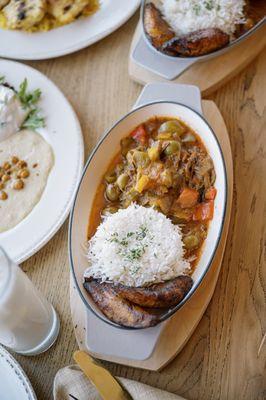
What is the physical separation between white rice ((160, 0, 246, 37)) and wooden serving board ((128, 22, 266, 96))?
0.10m

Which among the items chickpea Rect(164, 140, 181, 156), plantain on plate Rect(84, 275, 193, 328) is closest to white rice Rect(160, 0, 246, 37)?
chickpea Rect(164, 140, 181, 156)

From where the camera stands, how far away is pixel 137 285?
2.13 metres

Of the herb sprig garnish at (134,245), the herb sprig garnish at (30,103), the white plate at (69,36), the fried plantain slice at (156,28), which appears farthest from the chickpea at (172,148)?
the white plate at (69,36)

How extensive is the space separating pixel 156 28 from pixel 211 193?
0.80 meters

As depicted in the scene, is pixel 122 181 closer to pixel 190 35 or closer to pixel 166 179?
pixel 166 179

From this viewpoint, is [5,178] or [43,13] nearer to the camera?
[5,178]

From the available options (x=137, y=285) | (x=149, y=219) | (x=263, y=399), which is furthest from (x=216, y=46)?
(x=263, y=399)

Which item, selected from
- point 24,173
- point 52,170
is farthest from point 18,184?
point 52,170

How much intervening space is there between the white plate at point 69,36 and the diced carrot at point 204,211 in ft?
3.51

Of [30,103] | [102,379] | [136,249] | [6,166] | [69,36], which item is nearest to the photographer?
[102,379]

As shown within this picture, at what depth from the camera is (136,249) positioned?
217 centimetres

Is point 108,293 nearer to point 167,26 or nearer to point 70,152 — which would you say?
point 70,152

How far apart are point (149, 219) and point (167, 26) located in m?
0.94

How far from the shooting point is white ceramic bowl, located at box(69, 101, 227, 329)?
213cm
